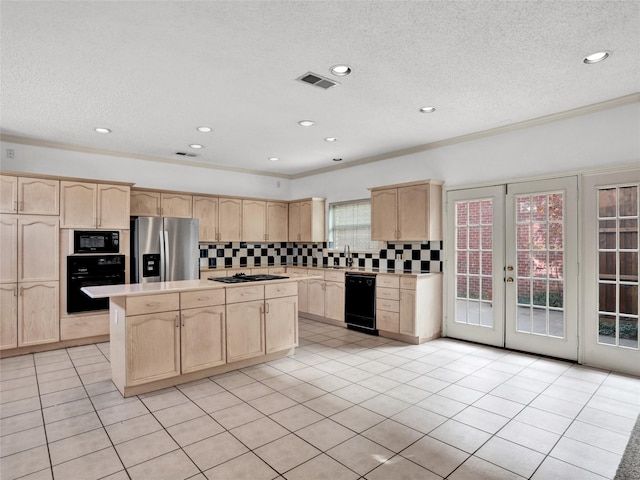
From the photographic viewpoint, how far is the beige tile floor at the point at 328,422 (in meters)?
2.21

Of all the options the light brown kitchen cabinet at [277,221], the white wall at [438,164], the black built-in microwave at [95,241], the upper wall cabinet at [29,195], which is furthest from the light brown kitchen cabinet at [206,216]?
the upper wall cabinet at [29,195]

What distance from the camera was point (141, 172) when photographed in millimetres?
5855

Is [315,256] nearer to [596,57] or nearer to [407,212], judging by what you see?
[407,212]

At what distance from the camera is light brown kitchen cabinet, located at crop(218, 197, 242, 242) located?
636 centimetres

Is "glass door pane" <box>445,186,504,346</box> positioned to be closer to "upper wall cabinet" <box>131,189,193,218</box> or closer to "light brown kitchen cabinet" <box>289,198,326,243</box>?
"light brown kitchen cabinet" <box>289,198,326,243</box>

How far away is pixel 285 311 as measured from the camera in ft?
14.0

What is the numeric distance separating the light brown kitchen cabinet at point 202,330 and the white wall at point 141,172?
314cm

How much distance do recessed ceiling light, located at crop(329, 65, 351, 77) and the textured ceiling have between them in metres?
0.07

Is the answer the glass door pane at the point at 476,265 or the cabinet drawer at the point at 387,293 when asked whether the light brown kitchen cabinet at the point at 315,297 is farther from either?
the glass door pane at the point at 476,265

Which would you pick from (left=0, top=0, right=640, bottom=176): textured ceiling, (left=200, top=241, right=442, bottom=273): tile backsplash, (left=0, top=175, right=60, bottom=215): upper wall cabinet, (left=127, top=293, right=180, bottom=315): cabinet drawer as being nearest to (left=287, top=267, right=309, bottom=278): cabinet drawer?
(left=200, top=241, right=442, bottom=273): tile backsplash

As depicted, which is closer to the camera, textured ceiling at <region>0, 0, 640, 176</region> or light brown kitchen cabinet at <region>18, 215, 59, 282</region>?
textured ceiling at <region>0, 0, 640, 176</region>

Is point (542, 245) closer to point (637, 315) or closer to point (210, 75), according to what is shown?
point (637, 315)

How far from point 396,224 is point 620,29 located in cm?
327

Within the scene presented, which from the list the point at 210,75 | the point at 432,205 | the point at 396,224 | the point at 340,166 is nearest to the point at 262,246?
the point at 340,166
